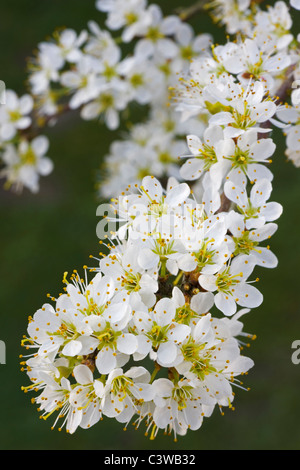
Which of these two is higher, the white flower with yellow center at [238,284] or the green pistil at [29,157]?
the green pistil at [29,157]

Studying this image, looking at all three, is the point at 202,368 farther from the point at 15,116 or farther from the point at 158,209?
the point at 15,116

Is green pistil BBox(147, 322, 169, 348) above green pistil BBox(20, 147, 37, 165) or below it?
below

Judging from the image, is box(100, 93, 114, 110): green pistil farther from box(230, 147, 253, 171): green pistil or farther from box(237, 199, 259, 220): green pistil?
box(237, 199, 259, 220): green pistil

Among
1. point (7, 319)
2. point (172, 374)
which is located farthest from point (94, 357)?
point (7, 319)

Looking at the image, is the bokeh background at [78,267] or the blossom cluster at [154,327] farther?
the bokeh background at [78,267]

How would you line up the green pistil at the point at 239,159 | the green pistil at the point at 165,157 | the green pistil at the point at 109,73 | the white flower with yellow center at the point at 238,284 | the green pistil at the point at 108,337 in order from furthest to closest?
the green pistil at the point at 165,157 → the green pistil at the point at 109,73 → the green pistil at the point at 239,159 → the white flower with yellow center at the point at 238,284 → the green pistil at the point at 108,337

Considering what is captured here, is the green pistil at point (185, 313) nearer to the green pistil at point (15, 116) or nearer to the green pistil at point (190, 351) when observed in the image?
the green pistil at point (190, 351)

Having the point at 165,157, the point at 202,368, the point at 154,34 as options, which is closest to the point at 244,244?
the point at 202,368

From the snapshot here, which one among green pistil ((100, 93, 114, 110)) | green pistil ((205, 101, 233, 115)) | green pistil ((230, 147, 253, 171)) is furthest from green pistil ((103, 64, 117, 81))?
green pistil ((230, 147, 253, 171))

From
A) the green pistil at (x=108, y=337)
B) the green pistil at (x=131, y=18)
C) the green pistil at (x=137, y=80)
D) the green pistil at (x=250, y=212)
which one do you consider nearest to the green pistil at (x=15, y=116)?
the green pistil at (x=137, y=80)

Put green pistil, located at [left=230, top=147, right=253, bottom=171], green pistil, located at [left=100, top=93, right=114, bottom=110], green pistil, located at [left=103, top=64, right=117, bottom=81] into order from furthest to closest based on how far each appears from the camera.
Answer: green pistil, located at [left=100, top=93, right=114, bottom=110] < green pistil, located at [left=103, top=64, right=117, bottom=81] < green pistil, located at [left=230, top=147, right=253, bottom=171]
